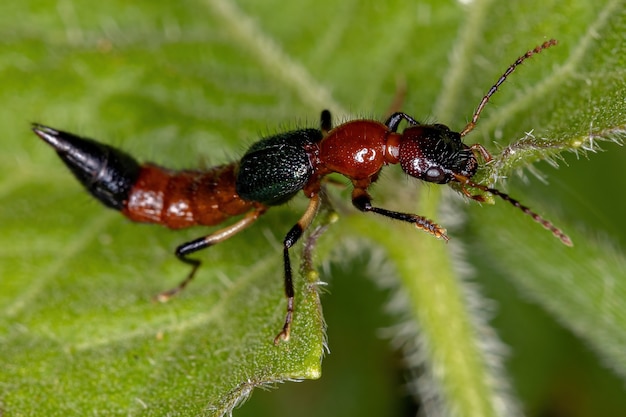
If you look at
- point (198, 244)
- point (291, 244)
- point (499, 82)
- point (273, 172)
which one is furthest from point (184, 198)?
point (499, 82)

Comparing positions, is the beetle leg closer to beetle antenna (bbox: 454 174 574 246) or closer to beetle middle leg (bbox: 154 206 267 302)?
beetle antenna (bbox: 454 174 574 246)

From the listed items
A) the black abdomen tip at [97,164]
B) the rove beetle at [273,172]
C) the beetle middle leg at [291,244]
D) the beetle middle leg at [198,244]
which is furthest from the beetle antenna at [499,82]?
the black abdomen tip at [97,164]

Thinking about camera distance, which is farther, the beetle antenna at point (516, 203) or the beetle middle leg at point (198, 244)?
the beetle middle leg at point (198, 244)

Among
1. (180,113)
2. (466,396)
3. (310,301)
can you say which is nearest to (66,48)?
(180,113)

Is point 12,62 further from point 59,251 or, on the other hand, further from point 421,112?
point 421,112

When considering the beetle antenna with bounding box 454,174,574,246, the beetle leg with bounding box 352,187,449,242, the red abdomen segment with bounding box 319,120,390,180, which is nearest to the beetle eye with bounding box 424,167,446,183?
the beetle antenna with bounding box 454,174,574,246

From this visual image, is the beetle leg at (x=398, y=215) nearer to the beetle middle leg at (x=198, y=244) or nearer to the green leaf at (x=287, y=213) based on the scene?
the green leaf at (x=287, y=213)
